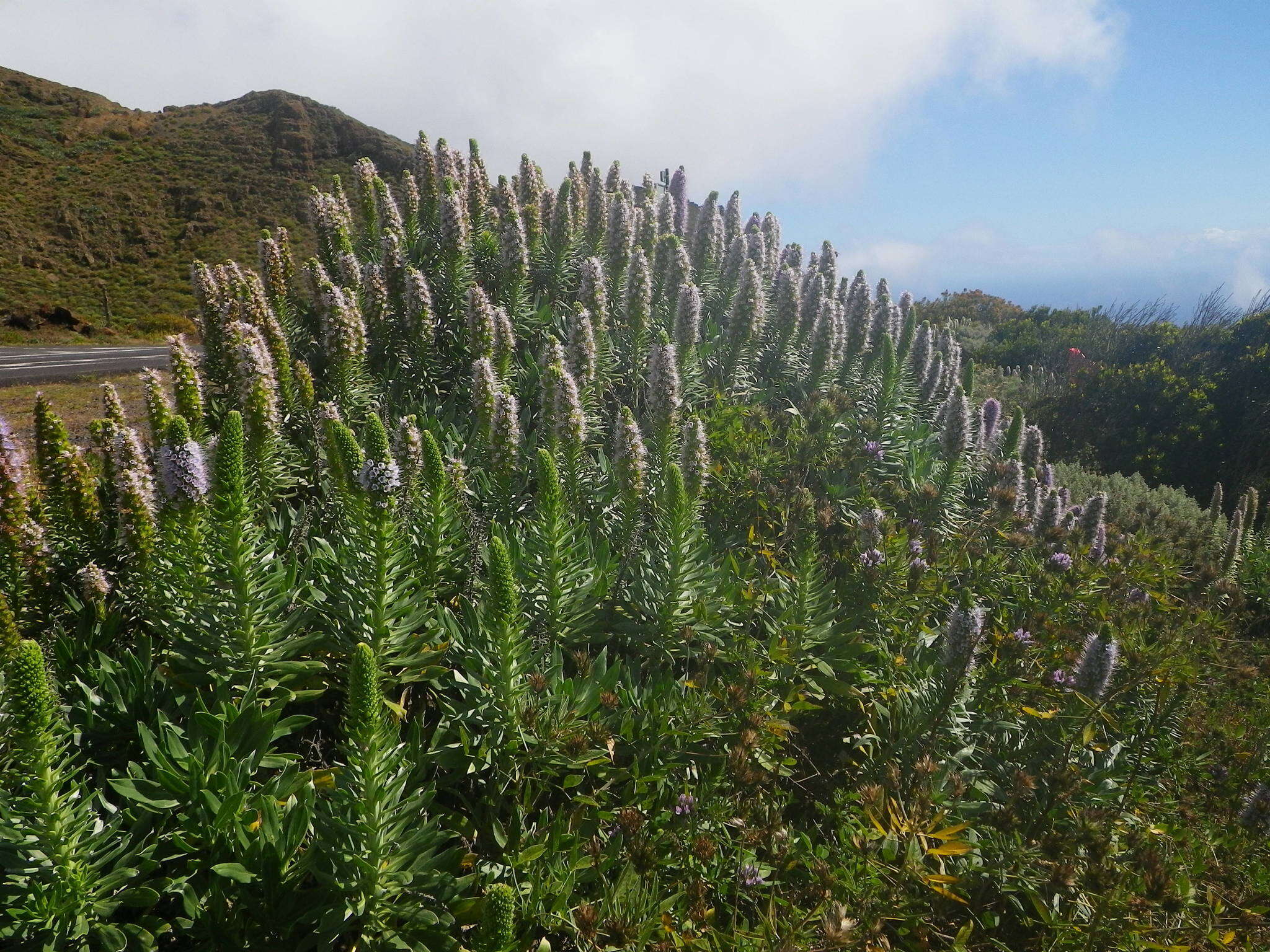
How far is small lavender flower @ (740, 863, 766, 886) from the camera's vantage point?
2.79m

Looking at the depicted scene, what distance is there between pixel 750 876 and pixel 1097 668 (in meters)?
2.48

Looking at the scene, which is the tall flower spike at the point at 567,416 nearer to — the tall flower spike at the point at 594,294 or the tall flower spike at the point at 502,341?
the tall flower spike at the point at 502,341

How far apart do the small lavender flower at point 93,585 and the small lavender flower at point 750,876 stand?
10.9 ft

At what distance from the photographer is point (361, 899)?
7.80 ft

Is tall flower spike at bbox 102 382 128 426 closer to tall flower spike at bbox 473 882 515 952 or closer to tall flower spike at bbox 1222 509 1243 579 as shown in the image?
tall flower spike at bbox 473 882 515 952

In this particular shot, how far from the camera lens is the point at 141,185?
51.9m

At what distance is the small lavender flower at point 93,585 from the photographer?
3.31m

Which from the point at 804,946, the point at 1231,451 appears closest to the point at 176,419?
the point at 804,946

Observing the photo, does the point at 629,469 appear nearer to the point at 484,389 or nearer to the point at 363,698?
the point at 484,389

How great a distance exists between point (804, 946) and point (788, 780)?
169 centimetres

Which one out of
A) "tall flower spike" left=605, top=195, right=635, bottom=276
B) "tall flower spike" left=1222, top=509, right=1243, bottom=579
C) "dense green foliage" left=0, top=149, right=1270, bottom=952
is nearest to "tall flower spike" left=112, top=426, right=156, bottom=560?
"dense green foliage" left=0, top=149, right=1270, bottom=952

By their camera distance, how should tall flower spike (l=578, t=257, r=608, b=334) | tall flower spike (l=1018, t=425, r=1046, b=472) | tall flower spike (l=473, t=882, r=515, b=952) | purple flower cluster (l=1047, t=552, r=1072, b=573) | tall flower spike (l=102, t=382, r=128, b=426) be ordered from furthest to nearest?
tall flower spike (l=1018, t=425, r=1046, b=472), tall flower spike (l=578, t=257, r=608, b=334), purple flower cluster (l=1047, t=552, r=1072, b=573), tall flower spike (l=102, t=382, r=128, b=426), tall flower spike (l=473, t=882, r=515, b=952)

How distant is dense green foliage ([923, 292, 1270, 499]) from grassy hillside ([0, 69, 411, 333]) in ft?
131

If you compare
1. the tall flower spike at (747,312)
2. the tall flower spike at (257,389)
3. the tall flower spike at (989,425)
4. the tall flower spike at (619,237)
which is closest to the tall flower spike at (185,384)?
the tall flower spike at (257,389)
